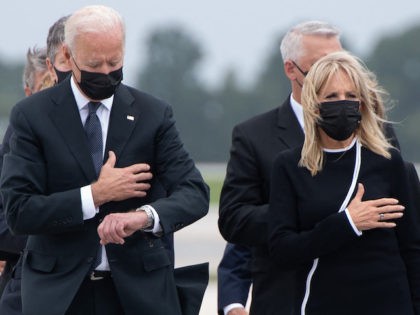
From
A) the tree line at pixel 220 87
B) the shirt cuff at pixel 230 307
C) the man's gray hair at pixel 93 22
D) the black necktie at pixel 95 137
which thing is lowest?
the tree line at pixel 220 87

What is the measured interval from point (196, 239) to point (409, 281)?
1968 cm

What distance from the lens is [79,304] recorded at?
20.6ft

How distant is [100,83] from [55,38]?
1.33 metres

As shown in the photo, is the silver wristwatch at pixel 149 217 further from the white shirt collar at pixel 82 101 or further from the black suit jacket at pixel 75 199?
the white shirt collar at pixel 82 101

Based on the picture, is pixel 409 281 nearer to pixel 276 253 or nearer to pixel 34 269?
pixel 276 253

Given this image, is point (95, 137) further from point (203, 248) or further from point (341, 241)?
point (203, 248)

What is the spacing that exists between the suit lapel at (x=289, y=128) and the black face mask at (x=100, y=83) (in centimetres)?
113

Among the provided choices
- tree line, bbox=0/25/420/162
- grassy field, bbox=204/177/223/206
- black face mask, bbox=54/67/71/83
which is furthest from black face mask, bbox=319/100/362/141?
tree line, bbox=0/25/420/162

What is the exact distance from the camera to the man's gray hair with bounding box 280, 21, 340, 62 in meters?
7.40

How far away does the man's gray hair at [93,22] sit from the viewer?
6172 mm

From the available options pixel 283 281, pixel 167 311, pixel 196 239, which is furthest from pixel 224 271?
pixel 196 239

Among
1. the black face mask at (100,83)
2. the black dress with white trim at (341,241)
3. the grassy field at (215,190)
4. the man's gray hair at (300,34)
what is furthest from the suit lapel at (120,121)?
the grassy field at (215,190)

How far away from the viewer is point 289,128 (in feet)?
23.2

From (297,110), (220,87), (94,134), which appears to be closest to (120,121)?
(94,134)
